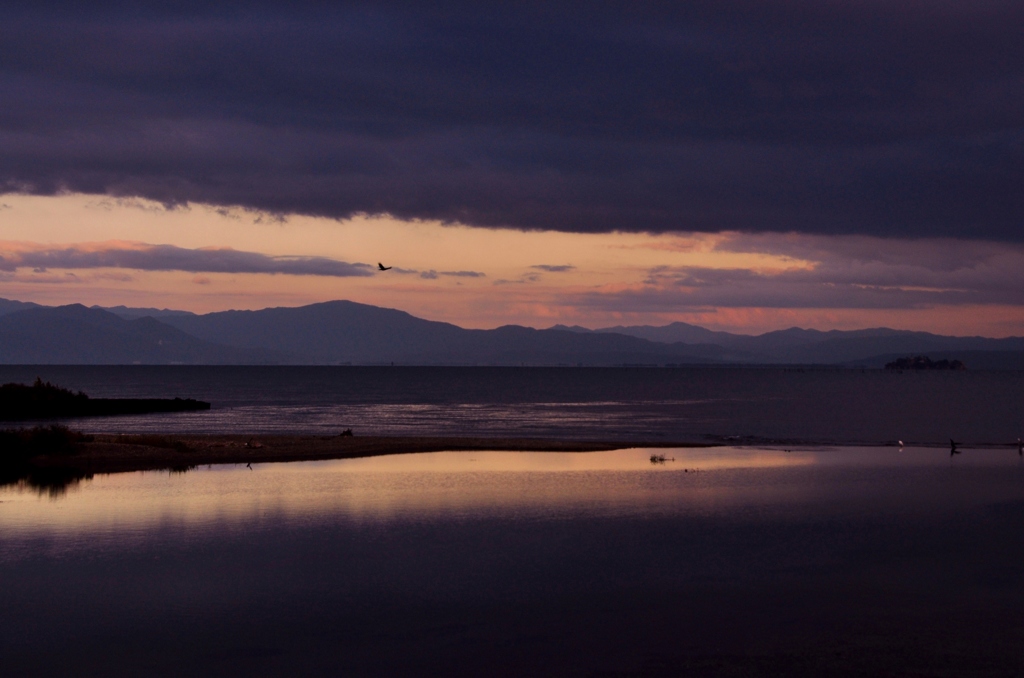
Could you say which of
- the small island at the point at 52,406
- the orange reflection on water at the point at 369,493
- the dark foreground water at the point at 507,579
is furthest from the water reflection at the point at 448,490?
the small island at the point at 52,406

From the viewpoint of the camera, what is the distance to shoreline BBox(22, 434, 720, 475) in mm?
50250

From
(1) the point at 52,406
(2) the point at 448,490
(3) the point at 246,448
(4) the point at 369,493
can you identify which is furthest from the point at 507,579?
(1) the point at 52,406

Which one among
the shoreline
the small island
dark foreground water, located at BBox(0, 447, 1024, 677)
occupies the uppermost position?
the small island

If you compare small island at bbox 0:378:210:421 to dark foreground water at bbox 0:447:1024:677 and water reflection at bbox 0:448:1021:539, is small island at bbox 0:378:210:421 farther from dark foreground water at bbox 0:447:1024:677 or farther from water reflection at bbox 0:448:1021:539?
dark foreground water at bbox 0:447:1024:677

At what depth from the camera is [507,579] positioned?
26500 millimetres

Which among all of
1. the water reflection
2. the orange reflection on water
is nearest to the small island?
the water reflection

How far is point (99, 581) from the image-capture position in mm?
25953

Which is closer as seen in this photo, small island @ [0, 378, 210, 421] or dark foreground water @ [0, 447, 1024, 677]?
dark foreground water @ [0, 447, 1024, 677]

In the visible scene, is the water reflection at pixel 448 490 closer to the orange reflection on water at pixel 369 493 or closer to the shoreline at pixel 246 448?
the orange reflection on water at pixel 369 493

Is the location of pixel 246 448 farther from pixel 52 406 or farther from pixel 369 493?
pixel 52 406

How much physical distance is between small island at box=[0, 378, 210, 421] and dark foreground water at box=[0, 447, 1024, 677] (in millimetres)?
61480

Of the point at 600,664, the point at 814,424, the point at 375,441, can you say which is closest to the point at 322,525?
the point at 600,664

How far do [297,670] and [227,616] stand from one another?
4.27 meters

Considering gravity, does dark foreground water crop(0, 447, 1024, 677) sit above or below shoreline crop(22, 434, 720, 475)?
below
